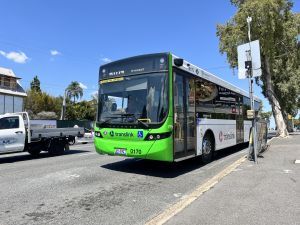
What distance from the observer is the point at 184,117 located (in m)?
9.95

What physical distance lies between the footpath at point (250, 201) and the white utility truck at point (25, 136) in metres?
8.33

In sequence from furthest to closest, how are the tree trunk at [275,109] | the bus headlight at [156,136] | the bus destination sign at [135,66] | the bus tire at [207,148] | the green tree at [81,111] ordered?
1. the green tree at [81,111]
2. the tree trunk at [275,109]
3. the bus tire at [207,148]
4. the bus destination sign at [135,66]
5. the bus headlight at [156,136]

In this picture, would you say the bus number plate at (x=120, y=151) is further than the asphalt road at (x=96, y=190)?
Yes

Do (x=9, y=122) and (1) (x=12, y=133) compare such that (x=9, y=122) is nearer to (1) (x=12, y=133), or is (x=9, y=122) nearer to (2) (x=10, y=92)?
(1) (x=12, y=133)

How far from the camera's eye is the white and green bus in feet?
29.8

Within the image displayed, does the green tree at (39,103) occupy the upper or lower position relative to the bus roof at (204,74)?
upper

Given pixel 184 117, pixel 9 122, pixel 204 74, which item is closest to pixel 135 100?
pixel 184 117

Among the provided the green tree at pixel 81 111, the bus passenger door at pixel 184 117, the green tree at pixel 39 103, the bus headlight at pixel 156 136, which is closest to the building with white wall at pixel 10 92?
the green tree at pixel 39 103

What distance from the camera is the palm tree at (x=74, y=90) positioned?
100 m

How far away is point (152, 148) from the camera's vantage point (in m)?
8.99

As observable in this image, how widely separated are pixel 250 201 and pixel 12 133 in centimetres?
990

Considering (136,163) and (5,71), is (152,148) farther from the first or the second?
(5,71)

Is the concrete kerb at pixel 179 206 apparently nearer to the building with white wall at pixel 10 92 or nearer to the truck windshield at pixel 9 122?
the truck windshield at pixel 9 122

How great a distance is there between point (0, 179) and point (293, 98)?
37397mm
